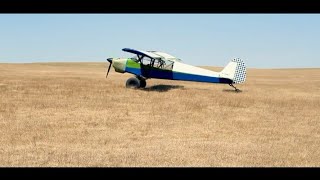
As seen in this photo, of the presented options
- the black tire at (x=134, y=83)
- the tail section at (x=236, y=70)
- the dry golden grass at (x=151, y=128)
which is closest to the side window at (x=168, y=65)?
the black tire at (x=134, y=83)

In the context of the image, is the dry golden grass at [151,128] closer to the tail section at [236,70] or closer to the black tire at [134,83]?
A: the black tire at [134,83]

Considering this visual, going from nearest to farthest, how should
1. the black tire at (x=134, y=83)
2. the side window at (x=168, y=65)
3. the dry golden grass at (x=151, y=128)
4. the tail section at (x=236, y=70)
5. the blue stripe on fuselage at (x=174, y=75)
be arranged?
1. the dry golden grass at (x=151, y=128)
2. the black tire at (x=134, y=83)
3. the blue stripe on fuselage at (x=174, y=75)
4. the side window at (x=168, y=65)
5. the tail section at (x=236, y=70)

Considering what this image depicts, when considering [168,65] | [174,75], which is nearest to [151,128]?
[174,75]

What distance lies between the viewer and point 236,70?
96.0ft

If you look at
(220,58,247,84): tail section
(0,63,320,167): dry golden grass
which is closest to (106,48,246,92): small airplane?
(220,58,247,84): tail section

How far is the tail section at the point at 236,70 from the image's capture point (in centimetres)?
2903

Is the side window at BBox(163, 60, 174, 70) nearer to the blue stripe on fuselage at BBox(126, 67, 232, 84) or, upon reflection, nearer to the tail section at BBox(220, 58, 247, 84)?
the blue stripe on fuselage at BBox(126, 67, 232, 84)

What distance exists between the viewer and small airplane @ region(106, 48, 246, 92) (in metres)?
28.0

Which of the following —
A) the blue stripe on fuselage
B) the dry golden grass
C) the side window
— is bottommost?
the dry golden grass

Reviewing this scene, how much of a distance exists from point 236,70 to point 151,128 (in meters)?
15.6

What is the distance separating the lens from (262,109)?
20.7 metres

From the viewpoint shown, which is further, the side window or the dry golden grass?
the side window
